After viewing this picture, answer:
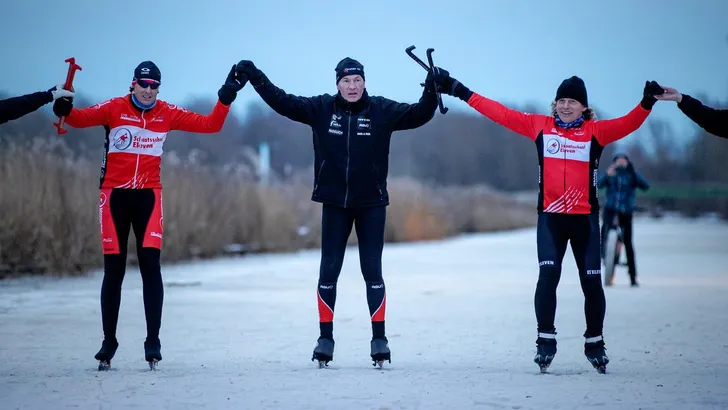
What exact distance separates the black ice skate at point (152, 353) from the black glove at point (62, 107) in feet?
5.01

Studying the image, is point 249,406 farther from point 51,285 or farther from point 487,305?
point 51,285

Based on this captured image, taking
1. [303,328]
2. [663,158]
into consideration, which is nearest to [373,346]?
[303,328]

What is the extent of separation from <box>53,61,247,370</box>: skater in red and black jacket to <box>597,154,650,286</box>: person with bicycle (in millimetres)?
9584

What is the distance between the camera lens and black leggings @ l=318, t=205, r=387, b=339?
7.43 m

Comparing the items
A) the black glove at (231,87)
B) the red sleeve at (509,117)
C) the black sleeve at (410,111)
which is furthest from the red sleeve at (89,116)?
the red sleeve at (509,117)

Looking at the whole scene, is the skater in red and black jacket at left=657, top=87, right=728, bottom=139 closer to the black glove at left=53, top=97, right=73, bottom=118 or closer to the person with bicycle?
the black glove at left=53, top=97, right=73, bottom=118

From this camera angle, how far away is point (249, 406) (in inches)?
224

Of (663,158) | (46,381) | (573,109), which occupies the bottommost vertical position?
(46,381)

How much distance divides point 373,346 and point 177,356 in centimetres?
171

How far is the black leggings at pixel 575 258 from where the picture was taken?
7.30 meters

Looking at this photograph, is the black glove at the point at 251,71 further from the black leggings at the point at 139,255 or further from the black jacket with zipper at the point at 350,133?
the black leggings at the point at 139,255

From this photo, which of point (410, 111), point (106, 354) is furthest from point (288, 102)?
point (106, 354)

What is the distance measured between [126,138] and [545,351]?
299 cm

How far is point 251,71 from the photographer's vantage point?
7.42 meters
